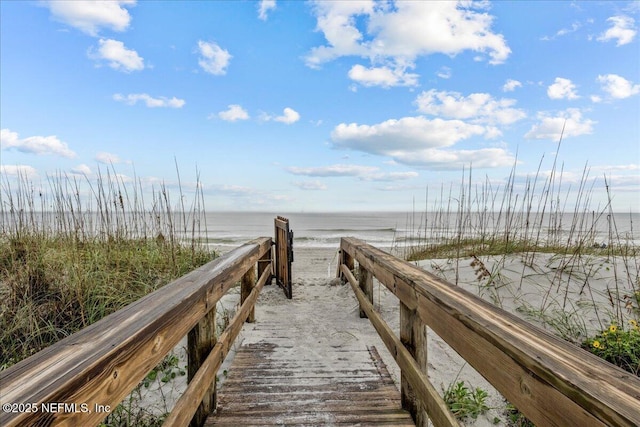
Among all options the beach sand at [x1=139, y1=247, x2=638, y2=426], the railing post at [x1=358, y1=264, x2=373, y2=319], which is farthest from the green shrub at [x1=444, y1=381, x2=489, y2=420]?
the railing post at [x1=358, y1=264, x2=373, y2=319]

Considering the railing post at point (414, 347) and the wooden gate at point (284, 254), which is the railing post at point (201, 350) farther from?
the wooden gate at point (284, 254)

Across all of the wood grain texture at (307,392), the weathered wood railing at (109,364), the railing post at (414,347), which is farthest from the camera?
the wood grain texture at (307,392)

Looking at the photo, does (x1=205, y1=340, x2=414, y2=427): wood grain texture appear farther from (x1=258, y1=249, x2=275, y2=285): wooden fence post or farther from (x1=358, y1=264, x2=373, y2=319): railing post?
A: (x1=258, y1=249, x2=275, y2=285): wooden fence post

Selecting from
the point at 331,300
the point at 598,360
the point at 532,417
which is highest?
the point at 598,360

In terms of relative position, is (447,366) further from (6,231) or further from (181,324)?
(6,231)

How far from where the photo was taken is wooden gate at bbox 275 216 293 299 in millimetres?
5157

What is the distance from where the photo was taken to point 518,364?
997 millimetres

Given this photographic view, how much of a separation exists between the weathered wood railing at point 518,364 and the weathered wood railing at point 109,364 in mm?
1114

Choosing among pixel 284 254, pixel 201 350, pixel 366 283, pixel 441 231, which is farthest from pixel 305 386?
pixel 441 231

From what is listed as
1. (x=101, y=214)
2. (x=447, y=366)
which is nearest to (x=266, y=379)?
(x=447, y=366)

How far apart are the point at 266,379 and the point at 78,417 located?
1.93m

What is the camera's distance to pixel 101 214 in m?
4.94

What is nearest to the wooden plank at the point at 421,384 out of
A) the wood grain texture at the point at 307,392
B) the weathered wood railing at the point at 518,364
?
the weathered wood railing at the point at 518,364

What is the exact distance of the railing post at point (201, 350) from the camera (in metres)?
1.97
